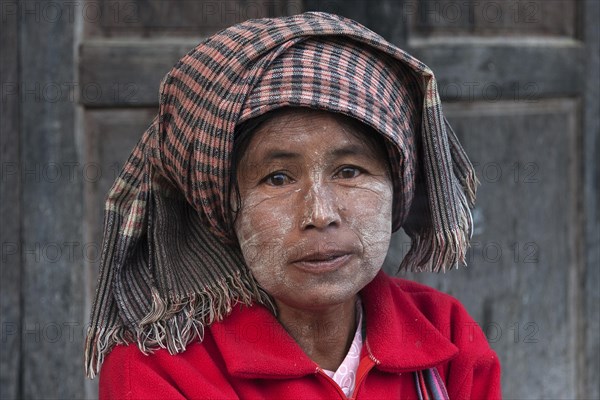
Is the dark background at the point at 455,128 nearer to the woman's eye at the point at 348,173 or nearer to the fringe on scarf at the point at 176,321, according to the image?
the fringe on scarf at the point at 176,321

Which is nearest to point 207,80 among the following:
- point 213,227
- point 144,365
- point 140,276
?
point 213,227

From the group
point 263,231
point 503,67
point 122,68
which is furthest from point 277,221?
point 503,67

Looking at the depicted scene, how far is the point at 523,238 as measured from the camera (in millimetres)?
3115

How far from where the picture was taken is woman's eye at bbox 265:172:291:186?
1.86 meters

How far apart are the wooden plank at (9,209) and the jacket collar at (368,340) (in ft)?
3.46

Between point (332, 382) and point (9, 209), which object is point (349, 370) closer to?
point (332, 382)

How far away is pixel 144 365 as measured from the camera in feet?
6.10

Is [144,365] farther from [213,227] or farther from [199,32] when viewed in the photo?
[199,32]

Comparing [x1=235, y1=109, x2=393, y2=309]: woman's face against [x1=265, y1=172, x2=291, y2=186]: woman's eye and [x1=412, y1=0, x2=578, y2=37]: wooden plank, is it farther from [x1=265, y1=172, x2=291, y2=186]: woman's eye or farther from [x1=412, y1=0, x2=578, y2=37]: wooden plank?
[x1=412, y1=0, x2=578, y2=37]: wooden plank

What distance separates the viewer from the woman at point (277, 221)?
1817mm

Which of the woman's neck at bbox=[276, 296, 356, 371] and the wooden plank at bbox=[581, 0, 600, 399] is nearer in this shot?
the woman's neck at bbox=[276, 296, 356, 371]

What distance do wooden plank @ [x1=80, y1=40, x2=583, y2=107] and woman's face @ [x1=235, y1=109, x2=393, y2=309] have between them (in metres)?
0.96

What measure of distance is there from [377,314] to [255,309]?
0.94 feet

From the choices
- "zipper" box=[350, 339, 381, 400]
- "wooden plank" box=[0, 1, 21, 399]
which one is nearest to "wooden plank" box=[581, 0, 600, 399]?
"zipper" box=[350, 339, 381, 400]
